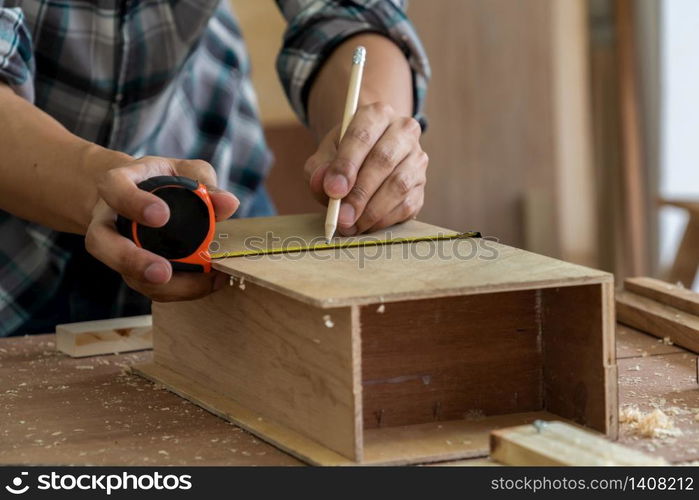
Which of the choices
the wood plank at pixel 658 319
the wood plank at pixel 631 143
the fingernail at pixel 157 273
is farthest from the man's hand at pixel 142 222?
the wood plank at pixel 631 143

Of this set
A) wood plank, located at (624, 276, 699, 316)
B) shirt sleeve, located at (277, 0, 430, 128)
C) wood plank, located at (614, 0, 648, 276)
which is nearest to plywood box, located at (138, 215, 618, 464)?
wood plank, located at (624, 276, 699, 316)

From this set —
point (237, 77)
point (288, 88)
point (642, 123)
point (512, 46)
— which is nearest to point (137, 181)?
point (288, 88)

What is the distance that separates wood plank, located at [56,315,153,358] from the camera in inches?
51.4

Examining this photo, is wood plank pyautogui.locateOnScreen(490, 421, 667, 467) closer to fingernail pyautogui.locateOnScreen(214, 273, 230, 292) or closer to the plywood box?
the plywood box

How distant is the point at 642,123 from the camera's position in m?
3.70

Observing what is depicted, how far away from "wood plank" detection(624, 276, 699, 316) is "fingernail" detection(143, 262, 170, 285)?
0.70 m

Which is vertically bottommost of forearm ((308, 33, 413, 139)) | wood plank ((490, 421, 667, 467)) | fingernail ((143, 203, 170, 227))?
wood plank ((490, 421, 667, 467))

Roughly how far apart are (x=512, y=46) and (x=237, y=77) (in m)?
1.70

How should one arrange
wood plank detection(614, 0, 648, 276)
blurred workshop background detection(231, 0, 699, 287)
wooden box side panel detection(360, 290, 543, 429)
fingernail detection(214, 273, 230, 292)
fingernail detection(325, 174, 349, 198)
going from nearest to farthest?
1. wooden box side panel detection(360, 290, 543, 429)
2. fingernail detection(214, 273, 230, 292)
3. fingernail detection(325, 174, 349, 198)
4. blurred workshop background detection(231, 0, 699, 287)
5. wood plank detection(614, 0, 648, 276)

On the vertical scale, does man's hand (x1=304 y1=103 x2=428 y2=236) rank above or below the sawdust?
above

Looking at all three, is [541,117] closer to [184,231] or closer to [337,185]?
[337,185]

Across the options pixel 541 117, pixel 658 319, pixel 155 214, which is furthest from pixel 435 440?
pixel 541 117
